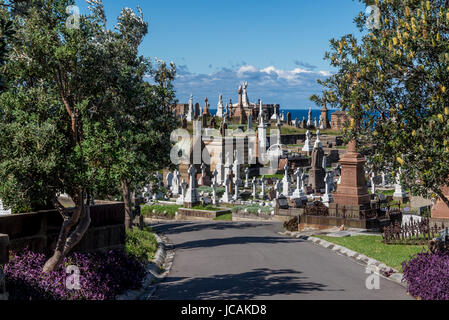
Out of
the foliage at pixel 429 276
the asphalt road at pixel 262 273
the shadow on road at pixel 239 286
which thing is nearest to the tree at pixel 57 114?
the shadow on road at pixel 239 286

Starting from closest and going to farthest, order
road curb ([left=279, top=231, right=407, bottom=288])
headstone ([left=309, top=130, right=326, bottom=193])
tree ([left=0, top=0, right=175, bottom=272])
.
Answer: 1. tree ([left=0, top=0, right=175, bottom=272])
2. road curb ([left=279, top=231, right=407, bottom=288])
3. headstone ([left=309, top=130, right=326, bottom=193])

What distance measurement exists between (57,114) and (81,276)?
3.01m

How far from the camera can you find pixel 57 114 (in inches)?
368

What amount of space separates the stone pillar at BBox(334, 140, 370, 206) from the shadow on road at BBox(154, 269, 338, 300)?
10.0 metres

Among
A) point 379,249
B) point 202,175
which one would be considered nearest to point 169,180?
point 202,175

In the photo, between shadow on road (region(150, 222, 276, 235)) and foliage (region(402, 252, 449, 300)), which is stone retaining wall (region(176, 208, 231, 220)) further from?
foliage (region(402, 252, 449, 300))

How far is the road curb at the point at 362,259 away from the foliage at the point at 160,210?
39.7 ft

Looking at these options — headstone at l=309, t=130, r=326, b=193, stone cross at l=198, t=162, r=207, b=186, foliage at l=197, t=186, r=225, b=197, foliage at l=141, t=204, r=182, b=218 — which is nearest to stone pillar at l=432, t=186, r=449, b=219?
foliage at l=141, t=204, r=182, b=218

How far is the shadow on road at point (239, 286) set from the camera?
974 centimetres

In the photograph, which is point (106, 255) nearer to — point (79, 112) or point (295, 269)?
point (79, 112)

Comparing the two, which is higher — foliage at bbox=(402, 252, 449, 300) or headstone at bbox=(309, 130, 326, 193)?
headstone at bbox=(309, 130, 326, 193)

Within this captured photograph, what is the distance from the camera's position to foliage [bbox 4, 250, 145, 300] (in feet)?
27.1
